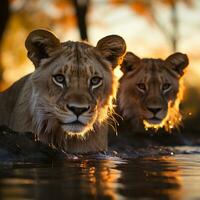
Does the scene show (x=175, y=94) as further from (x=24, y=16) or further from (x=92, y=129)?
(x=24, y=16)

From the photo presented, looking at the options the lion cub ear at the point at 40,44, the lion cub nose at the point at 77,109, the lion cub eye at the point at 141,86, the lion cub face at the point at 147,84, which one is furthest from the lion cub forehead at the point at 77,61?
the lion cub eye at the point at 141,86

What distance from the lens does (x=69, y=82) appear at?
7.90 meters

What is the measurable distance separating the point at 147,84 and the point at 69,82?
354cm

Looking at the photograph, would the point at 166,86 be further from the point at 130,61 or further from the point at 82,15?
the point at 82,15

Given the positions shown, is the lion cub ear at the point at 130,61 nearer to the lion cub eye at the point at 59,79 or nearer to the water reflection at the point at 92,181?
the lion cub eye at the point at 59,79

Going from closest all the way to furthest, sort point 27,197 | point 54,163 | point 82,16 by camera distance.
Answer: point 27,197
point 54,163
point 82,16

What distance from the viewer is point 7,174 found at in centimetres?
596

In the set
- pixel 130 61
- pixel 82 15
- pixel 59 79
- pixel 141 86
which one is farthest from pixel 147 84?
pixel 82 15

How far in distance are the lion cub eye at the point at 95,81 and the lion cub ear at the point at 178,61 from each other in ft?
11.7

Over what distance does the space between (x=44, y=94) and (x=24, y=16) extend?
24.9 metres

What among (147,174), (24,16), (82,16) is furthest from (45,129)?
(24,16)

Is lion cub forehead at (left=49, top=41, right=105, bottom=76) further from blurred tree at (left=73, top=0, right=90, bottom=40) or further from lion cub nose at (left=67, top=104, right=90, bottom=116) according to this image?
blurred tree at (left=73, top=0, right=90, bottom=40)

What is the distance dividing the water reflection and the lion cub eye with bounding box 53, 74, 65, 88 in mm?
906

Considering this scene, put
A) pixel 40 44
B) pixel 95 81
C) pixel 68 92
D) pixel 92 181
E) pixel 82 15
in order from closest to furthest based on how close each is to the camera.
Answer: pixel 92 181 → pixel 68 92 → pixel 95 81 → pixel 40 44 → pixel 82 15
